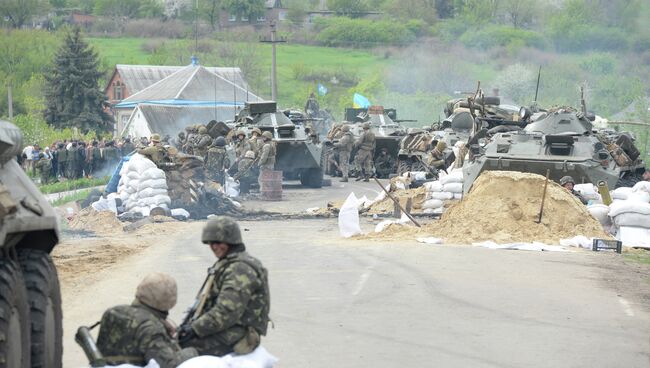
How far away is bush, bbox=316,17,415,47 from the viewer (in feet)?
231

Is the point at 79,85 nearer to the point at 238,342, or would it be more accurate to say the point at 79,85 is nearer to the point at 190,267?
the point at 190,267

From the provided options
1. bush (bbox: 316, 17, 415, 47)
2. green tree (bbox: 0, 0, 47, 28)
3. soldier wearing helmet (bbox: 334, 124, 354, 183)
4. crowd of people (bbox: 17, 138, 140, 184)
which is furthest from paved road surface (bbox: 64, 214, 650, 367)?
bush (bbox: 316, 17, 415, 47)

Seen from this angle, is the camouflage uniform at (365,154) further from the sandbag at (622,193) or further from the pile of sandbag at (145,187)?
the sandbag at (622,193)

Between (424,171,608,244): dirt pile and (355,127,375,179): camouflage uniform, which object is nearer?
(424,171,608,244): dirt pile

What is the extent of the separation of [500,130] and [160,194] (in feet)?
24.6

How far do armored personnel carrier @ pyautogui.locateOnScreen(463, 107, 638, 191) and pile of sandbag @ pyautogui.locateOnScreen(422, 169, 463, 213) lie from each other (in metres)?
0.24

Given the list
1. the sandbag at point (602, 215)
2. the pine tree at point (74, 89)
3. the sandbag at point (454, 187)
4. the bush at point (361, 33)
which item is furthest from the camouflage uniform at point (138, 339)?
the bush at point (361, 33)

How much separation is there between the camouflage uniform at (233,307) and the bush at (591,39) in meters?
37.4

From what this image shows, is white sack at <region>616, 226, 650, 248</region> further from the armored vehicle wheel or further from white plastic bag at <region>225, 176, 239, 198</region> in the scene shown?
the armored vehicle wheel

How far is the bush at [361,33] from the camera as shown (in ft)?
231

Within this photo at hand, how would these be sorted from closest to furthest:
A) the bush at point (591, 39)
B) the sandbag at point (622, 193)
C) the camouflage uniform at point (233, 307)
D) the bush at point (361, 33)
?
the camouflage uniform at point (233, 307)
the sandbag at point (622, 193)
the bush at point (591, 39)
the bush at point (361, 33)

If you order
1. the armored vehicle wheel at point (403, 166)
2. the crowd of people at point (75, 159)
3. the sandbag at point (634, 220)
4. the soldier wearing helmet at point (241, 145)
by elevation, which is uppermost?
the sandbag at point (634, 220)

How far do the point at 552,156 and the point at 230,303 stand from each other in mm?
16302

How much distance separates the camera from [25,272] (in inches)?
335
